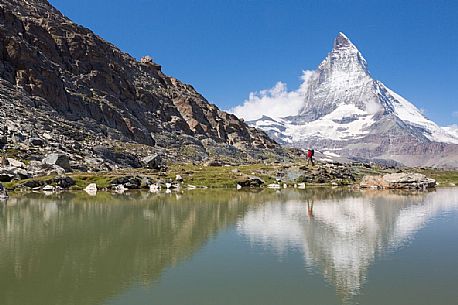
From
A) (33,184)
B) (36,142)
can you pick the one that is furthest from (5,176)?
(36,142)

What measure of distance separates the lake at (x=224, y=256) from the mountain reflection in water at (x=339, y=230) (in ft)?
0.57

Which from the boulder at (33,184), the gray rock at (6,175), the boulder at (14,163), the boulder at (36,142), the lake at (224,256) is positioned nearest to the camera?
the lake at (224,256)

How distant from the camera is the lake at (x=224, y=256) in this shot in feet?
115

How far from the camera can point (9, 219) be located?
73312 mm

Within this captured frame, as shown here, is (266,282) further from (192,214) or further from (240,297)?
(192,214)

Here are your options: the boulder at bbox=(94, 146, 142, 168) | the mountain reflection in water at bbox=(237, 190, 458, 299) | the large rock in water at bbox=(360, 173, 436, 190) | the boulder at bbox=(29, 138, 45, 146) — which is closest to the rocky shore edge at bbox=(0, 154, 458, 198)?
the large rock in water at bbox=(360, 173, 436, 190)

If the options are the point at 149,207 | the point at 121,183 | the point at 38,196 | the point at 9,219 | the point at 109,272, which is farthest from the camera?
the point at 121,183

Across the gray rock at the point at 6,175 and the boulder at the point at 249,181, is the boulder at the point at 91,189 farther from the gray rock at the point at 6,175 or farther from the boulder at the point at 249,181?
the boulder at the point at 249,181

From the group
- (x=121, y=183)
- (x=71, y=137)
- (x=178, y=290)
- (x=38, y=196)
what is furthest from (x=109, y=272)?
(x=71, y=137)

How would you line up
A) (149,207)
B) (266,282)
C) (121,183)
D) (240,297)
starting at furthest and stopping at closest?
(121,183) → (149,207) → (266,282) → (240,297)

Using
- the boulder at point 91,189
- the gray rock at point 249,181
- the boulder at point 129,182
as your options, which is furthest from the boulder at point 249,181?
the boulder at point 91,189

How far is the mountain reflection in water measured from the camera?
145ft

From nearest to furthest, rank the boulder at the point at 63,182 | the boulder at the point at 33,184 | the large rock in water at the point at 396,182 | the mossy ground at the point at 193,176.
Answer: the boulder at the point at 33,184 → the boulder at the point at 63,182 → the mossy ground at the point at 193,176 → the large rock in water at the point at 396,182

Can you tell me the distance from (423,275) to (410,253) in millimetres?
10423
